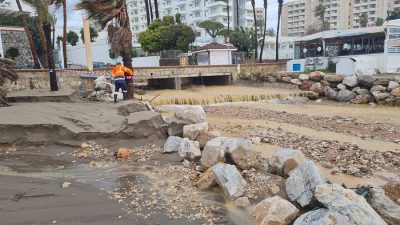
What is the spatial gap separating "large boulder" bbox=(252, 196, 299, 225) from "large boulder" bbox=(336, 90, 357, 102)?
1982 centimetres

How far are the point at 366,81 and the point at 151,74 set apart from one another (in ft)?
53.2

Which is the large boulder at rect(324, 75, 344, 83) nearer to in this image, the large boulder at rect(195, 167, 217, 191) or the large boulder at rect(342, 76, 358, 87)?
the large boulder at rect(342, 76, 358, 87)

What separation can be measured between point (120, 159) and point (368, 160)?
6284mm

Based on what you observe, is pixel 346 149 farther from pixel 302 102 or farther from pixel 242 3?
pixel 242 3

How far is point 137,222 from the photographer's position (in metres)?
5.01

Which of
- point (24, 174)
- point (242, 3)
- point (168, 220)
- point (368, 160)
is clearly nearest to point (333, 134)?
point (368, 160)

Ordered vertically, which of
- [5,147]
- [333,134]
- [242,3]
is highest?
[242,3]

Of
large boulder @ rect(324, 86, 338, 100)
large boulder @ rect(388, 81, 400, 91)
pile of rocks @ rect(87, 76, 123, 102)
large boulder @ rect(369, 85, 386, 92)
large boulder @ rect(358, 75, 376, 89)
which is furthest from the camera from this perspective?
large boulder @ rect(324, 86, 338, 100)

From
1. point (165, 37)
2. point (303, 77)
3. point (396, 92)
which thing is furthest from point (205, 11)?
point (396, 92)

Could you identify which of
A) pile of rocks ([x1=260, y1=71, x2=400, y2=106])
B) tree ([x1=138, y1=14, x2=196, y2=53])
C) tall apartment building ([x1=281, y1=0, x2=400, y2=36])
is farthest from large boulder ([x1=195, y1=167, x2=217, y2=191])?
tall apartment building ([x1=281, y1=0, x2=400, y2=36])

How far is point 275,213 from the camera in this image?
508cm

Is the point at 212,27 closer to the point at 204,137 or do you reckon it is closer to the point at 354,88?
the point at 354,88

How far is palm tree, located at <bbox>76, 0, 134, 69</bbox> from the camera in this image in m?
12.8

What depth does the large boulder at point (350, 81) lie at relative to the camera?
24.0 m
